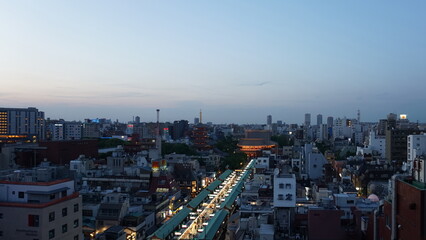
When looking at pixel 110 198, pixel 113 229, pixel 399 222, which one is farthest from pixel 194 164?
pixel 399 222

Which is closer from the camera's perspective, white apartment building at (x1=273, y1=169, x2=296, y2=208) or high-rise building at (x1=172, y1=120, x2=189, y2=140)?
white apartment building at (x1=273, y1=169, x2=296, y2=208)

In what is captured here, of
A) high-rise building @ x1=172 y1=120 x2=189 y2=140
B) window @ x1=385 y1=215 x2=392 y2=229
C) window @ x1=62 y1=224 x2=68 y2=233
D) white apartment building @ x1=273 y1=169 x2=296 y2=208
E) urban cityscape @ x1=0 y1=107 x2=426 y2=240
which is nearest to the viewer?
window @ x1=385 y1=215 x2=392 y2=229

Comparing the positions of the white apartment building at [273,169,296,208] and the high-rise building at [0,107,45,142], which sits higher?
the high-rise building at [0,107,45,142]

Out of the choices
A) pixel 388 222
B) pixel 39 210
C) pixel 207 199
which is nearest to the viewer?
pixel 388 222

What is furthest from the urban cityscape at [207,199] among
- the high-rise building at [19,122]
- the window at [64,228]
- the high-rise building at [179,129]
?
the high-rise building at [179,129]

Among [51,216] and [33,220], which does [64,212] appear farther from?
[33,220]

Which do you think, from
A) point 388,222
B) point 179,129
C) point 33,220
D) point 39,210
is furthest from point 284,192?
point 179,129

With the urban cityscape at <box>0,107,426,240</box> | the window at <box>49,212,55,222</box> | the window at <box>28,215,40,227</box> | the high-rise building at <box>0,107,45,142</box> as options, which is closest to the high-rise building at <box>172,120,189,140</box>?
the high-rise building at <box>0,107,45,142</box>

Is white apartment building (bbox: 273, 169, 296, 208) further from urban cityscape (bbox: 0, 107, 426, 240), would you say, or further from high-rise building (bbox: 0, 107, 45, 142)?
high-rise building (bbox: 0, 107, 45, 142)
